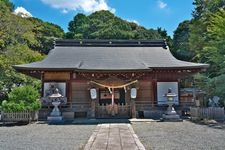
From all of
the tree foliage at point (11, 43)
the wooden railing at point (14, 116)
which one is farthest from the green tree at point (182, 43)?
the wooden railing at point (14, 116)

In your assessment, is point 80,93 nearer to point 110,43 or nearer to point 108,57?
point 108,57

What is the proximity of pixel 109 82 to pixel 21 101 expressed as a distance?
215 inches

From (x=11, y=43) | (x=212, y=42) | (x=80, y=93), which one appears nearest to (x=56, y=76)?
(x=80, y=93)

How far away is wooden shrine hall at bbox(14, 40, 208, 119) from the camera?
1579cm

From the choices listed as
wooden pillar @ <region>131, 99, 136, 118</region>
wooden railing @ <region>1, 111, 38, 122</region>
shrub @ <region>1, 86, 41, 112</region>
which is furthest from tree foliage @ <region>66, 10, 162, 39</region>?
wooden railing @ <region>1, 111, 38, 122</region>

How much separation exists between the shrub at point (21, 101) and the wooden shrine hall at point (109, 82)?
5.29 ft

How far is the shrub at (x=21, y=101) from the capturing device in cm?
1342

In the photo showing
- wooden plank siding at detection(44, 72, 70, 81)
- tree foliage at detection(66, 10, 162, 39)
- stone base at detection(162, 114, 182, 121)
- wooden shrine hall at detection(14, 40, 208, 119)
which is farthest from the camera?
tree foliage at detection(66, 10, 162, 39)

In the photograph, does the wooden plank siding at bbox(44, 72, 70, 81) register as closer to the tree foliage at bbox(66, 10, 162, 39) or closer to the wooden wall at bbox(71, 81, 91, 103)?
the wooden wall at bbox(71, 81, 91, 103)

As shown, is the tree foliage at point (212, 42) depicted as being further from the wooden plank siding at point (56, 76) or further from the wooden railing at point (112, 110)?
the wooden plank siding at point (56, 76)

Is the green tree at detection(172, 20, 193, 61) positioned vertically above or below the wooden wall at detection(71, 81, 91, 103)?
above

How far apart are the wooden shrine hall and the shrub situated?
161 centimetres

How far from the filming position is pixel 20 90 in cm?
1409

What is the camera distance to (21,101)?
1380 centimetres
